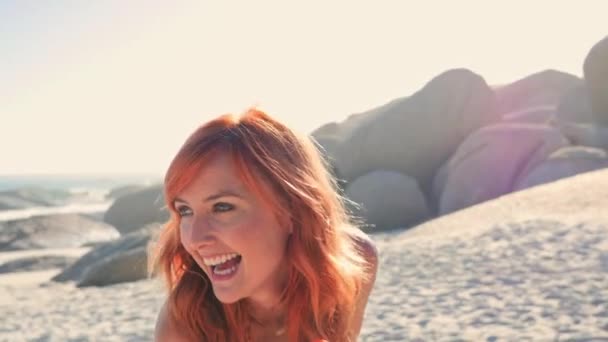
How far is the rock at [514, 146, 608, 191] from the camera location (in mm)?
11984

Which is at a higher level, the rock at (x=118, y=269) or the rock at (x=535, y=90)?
the rock at (x=535, y=90)

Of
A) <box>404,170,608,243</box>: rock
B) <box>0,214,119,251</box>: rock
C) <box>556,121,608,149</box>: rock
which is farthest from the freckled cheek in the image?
<box>0,214,119,251</box>: rock

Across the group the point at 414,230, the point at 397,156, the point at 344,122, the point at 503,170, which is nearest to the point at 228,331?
the point at 414,230

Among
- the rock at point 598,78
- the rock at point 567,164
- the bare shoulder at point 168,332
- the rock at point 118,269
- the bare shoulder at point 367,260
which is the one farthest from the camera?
the rock at point 598,78

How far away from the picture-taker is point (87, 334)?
611 centimetres

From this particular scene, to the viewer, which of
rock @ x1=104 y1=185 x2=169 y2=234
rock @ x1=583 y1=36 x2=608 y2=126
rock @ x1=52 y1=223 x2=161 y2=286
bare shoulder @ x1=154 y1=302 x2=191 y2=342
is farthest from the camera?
rock @ x1=104 y1=185 x2=169 y2=234

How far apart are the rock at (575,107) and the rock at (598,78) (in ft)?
0.71

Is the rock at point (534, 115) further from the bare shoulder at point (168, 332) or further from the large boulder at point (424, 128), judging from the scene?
the bare shoulder at point (168, 332)

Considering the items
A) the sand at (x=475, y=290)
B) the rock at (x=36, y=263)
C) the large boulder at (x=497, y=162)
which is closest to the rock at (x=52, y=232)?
the rock at (x=36, y=263)

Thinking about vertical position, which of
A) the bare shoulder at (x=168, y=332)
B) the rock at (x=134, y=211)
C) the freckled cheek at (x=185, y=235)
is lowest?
the rock at (x=134, y=211)

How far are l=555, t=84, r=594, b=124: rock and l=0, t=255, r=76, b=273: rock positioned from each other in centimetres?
1067

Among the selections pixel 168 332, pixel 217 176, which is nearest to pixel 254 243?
pixel 217 176

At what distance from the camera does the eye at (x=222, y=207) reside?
1.89 m

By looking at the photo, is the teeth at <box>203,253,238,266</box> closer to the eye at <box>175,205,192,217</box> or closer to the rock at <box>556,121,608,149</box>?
the eye at <box>175,205,192,217</box>
